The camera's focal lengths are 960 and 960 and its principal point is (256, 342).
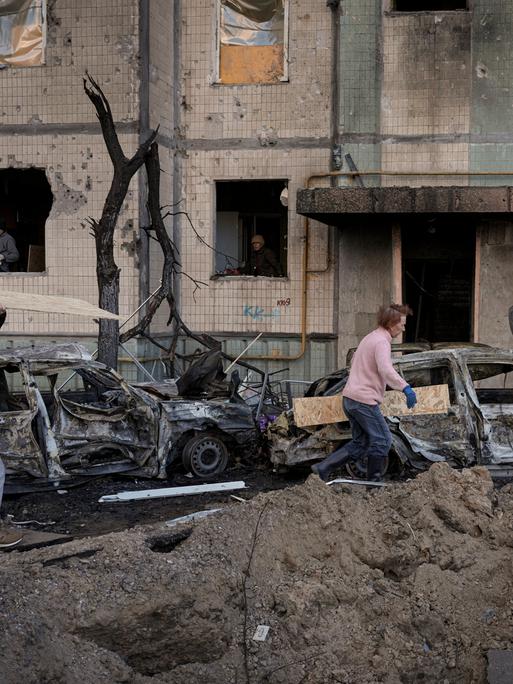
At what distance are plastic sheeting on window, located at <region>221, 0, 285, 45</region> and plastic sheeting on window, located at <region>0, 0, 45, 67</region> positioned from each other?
123 inches

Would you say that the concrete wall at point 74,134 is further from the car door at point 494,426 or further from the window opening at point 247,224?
the car door at point 494,426

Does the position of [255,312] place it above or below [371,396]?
above

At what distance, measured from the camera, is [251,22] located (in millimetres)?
16656

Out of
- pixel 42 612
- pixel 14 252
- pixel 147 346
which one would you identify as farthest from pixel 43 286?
pixel 42 612

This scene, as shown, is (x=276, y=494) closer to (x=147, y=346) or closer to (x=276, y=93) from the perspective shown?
(x=147, y=346)

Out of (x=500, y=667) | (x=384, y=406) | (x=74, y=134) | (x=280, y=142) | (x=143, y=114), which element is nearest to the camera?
(x=500, y=667)

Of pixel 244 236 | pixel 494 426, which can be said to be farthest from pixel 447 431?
pixel 244 236

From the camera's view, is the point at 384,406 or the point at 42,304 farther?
the point at 384,406

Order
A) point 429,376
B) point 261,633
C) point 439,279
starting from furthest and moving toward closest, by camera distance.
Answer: point 439,279, point 429,376, point 261,633

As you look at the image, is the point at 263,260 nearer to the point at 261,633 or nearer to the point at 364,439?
the point at 364,439

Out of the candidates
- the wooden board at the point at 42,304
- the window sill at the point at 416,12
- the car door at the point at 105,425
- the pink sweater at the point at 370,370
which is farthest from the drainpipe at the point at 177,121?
the wooden board at the point at 42,304

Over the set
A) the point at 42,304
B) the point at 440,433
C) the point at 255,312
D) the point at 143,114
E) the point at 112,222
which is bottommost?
the point at 440,433

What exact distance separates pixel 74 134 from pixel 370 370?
28.7 ft

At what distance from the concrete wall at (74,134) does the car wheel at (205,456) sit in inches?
209
